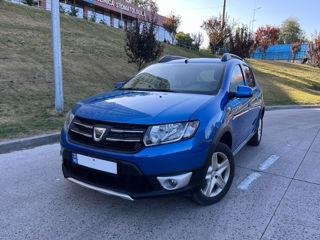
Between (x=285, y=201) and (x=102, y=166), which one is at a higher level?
(x=102, y=166)

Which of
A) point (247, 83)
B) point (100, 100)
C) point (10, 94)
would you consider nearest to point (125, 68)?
point (10, 94)

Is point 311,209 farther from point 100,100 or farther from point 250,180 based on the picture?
point 100,100

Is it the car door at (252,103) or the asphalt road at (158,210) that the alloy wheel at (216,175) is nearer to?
the asphalt road at (158,210)

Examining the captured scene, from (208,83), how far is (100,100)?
4.48 ft

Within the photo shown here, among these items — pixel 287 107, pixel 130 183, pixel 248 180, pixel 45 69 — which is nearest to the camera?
pixel 130 183

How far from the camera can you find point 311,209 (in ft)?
8.83

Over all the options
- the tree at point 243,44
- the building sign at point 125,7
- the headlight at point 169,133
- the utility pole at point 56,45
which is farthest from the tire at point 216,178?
the building sign at point 125,7

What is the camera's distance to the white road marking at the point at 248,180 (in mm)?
3154

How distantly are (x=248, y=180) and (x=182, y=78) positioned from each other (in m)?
1.65

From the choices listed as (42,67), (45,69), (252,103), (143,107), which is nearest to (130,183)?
(143,107)

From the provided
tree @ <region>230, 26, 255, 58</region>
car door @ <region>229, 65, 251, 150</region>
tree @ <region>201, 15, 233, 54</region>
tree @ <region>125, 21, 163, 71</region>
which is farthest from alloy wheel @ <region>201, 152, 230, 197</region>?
tree @ <region>201, 15, 233, 54</region>

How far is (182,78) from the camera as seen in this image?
134 inches

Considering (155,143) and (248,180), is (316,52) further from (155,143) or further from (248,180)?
(155,143)

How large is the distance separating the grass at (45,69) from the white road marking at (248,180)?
4.01m
